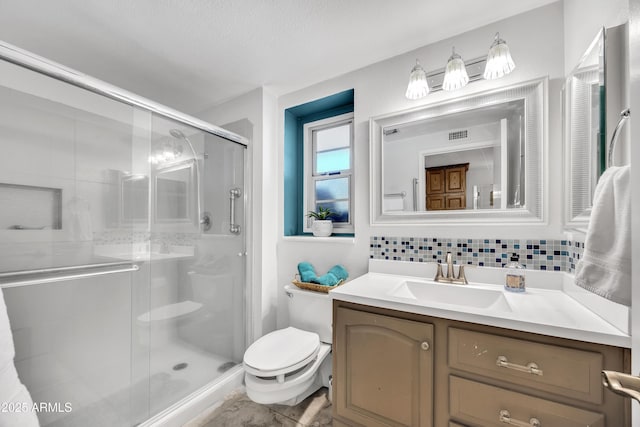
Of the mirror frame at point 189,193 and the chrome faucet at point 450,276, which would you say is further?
the mirror frame at point 189,193

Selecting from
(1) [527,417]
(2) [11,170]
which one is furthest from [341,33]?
(1) [527,417]

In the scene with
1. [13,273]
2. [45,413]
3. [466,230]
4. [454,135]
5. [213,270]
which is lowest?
[45,413]

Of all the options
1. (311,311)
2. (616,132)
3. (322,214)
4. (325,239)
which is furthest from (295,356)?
(616,132)

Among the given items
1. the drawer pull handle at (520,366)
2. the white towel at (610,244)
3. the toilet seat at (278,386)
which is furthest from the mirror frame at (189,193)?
the white towel at (610,244)

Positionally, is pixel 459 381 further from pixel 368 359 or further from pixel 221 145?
pixel 221 145

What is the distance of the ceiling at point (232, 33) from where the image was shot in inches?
48.4

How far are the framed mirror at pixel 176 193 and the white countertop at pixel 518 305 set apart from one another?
1102mm

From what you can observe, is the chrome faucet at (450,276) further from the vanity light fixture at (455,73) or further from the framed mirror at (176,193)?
the framed mirror at (176,193)

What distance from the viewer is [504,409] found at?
2.82 ft

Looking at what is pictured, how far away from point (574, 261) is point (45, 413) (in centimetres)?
237

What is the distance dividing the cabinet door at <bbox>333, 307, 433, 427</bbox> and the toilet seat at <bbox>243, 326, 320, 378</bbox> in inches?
9.0

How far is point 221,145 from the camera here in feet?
6.01

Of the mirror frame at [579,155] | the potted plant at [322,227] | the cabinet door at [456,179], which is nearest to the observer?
the mirror frame at [579,155]

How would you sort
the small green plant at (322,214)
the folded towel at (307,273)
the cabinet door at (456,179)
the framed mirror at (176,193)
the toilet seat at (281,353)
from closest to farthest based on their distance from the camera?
1. the toilet seat at (281,353)
2. the cabinet door at (456,179)
3. the framed mirror at (176,193)
4. the folded towel at (307,273)
5. the small green plant at (322,214)
